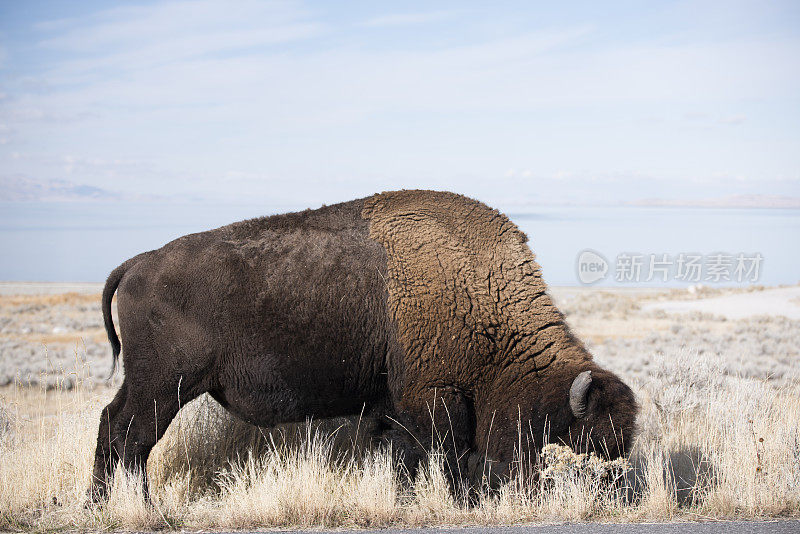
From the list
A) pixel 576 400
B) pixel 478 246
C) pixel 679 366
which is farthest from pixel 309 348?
pixel 679 366

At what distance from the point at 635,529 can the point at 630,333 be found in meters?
21.8

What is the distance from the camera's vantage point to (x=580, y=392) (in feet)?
17.9

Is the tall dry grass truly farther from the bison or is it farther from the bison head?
the bison

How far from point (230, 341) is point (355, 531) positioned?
193cm

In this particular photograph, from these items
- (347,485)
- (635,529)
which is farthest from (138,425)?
(635,529)

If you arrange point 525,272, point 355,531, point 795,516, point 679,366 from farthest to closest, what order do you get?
point 679,366
point 525,272
point 795,516
point 355,531

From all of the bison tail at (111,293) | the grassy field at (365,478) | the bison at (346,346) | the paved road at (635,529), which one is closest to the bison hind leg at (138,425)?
the bison at (346,346)

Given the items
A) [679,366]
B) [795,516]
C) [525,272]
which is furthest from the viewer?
[679,366]

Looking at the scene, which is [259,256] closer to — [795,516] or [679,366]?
[795,516]

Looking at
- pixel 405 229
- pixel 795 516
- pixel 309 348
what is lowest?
pixel 795 516

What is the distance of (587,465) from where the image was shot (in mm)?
5559

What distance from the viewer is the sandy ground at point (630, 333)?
15.3 m

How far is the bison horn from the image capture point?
5.46 metres

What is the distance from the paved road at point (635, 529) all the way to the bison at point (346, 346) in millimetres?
669
